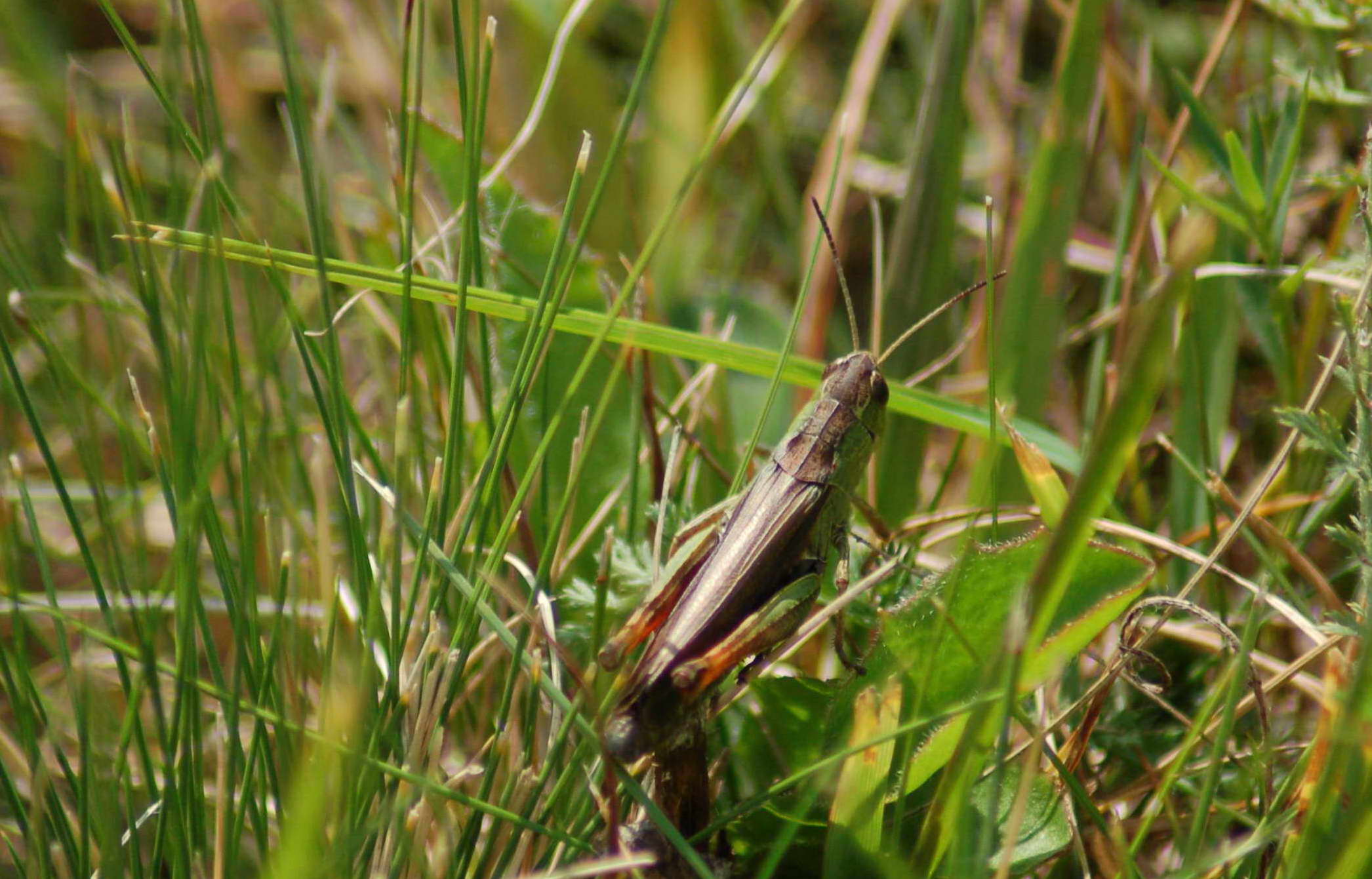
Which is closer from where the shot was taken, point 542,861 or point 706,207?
point 542,861

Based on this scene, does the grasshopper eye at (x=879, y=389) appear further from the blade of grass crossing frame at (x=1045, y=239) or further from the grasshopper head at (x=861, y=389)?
the blade of grass crossing frame at (x=1045, y=239)

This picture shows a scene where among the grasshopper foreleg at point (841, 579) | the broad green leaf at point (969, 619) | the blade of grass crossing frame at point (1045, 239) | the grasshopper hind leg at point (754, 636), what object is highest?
the blade of grass crossing frame at point (1045, 239)

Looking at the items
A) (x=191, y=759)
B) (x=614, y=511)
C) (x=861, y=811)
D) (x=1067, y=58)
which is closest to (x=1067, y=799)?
(x=861, y=811)

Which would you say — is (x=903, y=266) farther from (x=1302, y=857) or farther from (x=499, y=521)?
(x=1302, y=857)

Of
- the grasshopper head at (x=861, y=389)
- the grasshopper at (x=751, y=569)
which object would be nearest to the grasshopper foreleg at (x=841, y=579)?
the grasshopper at (x=751, y=569)

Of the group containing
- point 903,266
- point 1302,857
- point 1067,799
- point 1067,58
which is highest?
point 1067,58

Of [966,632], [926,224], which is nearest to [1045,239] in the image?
[926,224]

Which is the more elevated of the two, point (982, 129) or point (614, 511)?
point (982, 129)
